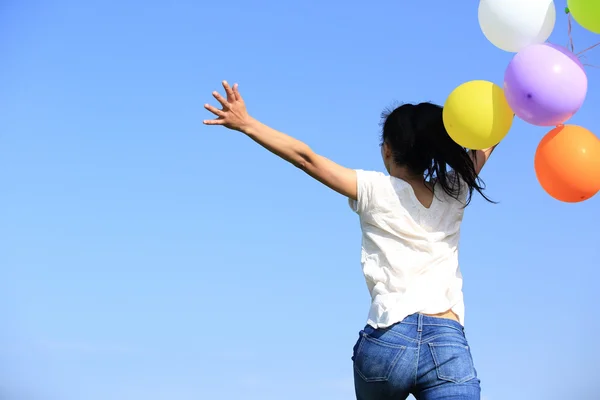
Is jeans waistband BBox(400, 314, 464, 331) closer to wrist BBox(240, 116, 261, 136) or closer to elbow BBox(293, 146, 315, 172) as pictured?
elbow BBox(293, 146, 315, 172)

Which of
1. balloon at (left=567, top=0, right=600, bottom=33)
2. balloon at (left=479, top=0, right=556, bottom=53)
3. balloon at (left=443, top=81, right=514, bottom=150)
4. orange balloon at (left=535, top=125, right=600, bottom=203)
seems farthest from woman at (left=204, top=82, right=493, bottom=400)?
balloon at (left=567, top=0, right=600, bottom=33)

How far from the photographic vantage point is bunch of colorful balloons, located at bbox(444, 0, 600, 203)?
11.1ft

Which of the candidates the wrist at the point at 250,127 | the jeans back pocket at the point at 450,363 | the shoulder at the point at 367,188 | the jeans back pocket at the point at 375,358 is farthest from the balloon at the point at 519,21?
the jeans back pocket at the point at 375,358

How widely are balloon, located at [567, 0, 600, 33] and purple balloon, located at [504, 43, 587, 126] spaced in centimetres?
26

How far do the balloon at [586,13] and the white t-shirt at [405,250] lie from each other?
1300mm

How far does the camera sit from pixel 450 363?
3.14 m

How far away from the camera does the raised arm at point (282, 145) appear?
336 centimetres

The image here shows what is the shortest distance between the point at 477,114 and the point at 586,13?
94cm

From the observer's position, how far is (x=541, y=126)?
362cm

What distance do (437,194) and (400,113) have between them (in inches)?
19.9

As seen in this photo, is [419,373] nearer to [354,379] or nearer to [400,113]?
[354,379]

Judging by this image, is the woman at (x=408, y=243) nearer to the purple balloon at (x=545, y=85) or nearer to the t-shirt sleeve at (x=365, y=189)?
the t-shirt sleeve at (x=365, y=189)

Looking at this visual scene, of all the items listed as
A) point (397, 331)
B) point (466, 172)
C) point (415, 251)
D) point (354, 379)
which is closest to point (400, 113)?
point (466, 172)

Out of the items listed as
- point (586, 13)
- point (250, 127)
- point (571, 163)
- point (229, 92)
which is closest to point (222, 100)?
point (229, 92)
